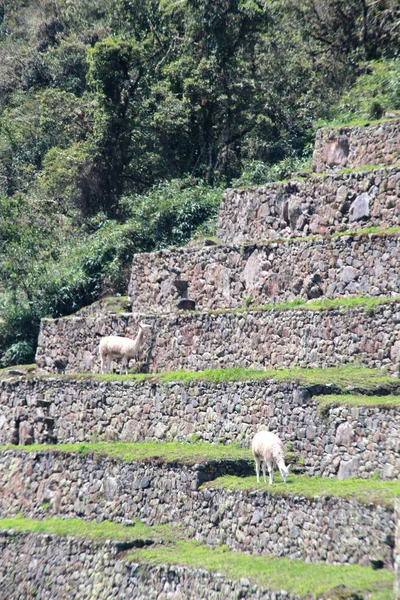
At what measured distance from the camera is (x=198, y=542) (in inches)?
819

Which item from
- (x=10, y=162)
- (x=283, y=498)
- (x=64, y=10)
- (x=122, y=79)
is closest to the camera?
(x=283, y=498)

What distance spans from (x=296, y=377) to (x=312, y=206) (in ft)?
20.0

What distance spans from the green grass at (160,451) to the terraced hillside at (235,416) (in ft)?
0.22

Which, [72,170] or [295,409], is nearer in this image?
[295,409]

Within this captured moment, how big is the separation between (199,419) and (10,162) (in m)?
29.5

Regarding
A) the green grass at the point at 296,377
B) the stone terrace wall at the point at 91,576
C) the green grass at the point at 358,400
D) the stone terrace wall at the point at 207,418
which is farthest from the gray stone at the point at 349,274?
the stone terrace wall at the point at 91,576

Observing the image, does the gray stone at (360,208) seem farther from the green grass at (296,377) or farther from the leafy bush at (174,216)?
the leafy bush at (174,216)

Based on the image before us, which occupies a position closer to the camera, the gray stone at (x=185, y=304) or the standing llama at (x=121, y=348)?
the standing llama at (x=121, y=348)

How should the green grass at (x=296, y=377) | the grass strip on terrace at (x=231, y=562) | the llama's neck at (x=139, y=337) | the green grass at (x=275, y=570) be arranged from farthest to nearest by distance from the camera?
the llama's neck at (x=139, y=337) → the green grass at (x=296, y=377) → the grass strip on terrace at (x=231, y=562) → the green grass at (x=275, y=570)

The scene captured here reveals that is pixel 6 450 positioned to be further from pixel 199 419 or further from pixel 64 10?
pixel 64 10

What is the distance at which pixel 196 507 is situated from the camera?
21.2 meters

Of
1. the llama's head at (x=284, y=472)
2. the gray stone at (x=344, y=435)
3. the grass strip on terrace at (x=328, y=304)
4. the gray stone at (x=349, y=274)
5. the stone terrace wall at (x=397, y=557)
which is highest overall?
the gray stone at (x=349, y=274)

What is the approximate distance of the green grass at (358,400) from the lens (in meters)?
20.0

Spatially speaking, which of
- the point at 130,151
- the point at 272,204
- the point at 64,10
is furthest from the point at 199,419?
the point at 64,10
